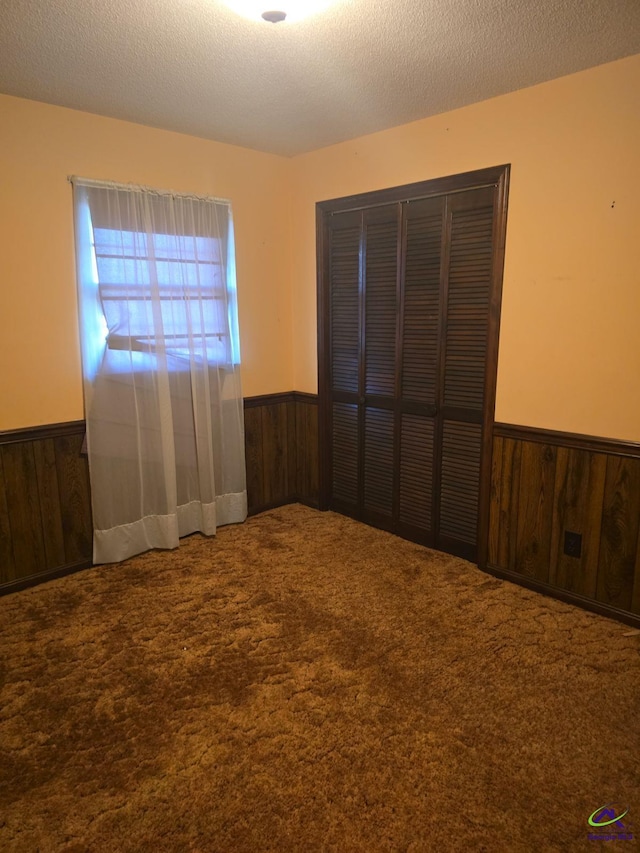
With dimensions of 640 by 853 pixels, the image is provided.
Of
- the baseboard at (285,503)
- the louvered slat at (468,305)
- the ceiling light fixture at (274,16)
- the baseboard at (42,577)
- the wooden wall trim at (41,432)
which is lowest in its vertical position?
the baseboard at (42,577)

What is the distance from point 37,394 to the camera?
9.43 ft

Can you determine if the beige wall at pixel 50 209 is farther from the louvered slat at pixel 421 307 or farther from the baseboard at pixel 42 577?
the louvered slat at pixel 421 307

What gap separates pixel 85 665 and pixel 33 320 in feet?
5.56

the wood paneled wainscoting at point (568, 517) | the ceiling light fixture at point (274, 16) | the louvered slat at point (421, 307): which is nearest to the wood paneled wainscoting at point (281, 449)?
the louvered slat at point (421, 307)

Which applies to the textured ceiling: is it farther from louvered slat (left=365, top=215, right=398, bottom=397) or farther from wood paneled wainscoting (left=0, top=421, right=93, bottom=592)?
wood paneled wainscoting (left=0, top=421, right=93, bottom=592)

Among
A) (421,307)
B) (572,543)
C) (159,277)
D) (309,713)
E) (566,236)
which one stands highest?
(566,236)

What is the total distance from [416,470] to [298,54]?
2.21 m

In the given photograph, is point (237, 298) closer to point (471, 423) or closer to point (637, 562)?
point (471, 423)

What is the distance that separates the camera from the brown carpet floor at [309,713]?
1601 mm

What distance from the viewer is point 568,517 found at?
270 centimetres

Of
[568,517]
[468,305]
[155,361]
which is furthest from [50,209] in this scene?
[568,517]

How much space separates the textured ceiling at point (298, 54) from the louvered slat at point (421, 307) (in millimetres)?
607

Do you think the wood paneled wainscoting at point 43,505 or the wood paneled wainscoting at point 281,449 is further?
the wood paneled wainscoting at point 281,449

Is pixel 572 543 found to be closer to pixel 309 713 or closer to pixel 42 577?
pixel 309 713
